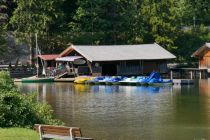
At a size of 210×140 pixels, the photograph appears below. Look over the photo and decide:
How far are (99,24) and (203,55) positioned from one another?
59.1 feet

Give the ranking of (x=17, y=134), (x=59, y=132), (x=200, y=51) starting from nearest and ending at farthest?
(x=59, y=132), (x=17, y=134), (x=200, y=51)

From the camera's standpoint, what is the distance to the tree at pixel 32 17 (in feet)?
283

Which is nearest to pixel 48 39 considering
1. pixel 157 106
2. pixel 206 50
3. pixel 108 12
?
pixel 108 12

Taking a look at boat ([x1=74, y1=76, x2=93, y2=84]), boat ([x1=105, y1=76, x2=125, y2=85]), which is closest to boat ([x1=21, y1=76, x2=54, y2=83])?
boat ([x1=74, y1=76, x2=93, y2=84])

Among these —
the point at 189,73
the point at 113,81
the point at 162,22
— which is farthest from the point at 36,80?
the point at 162,22

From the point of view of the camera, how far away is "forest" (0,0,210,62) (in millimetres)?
86812

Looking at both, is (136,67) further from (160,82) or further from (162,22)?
(160,82)

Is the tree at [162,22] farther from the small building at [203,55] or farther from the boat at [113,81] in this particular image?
the boat at [113,81]

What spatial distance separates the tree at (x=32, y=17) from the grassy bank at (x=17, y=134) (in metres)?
64.8

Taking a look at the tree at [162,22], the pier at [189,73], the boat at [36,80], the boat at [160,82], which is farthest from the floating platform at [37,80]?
the tree at [162,22]

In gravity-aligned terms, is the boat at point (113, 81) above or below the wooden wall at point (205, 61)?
below

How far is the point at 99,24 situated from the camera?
296ft

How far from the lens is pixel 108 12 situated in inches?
3620

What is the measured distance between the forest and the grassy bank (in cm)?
6428
